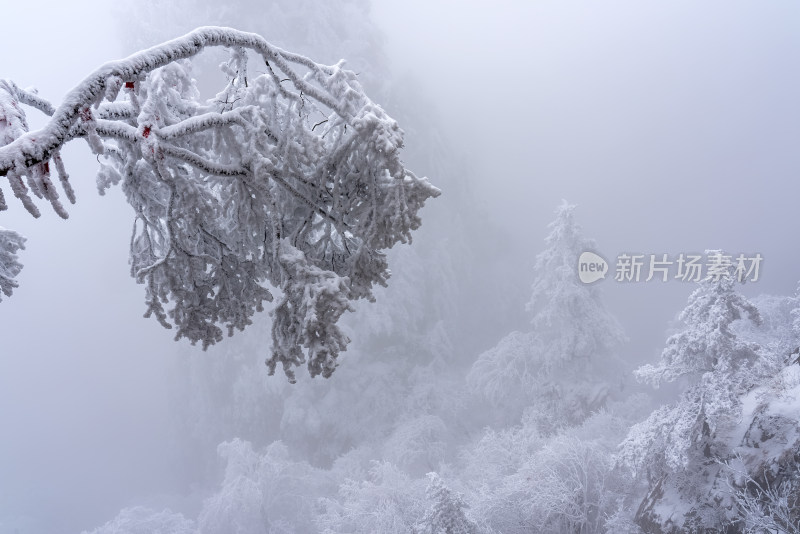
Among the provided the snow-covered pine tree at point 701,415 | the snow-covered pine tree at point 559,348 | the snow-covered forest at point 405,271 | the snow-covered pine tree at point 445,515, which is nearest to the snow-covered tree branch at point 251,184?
the snow-covered forest at point 405,271

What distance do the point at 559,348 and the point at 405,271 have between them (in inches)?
270

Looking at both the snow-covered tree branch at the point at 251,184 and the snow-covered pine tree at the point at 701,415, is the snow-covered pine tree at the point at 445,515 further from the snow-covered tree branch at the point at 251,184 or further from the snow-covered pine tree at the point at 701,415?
the snow-covered tree branch at the point at 251,184

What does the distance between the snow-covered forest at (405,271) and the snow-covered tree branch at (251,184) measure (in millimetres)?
25

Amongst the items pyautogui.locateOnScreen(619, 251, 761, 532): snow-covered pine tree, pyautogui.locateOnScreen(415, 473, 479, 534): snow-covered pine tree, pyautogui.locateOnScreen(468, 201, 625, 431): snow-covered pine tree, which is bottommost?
pyautogui.locateOnScreen(415, 473, 479, 534): snow-covered pine tree

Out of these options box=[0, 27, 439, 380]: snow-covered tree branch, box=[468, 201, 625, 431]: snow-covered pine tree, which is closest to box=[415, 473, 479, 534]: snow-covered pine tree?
box=[0, 27, 439, 380]: snow-covered tree branch

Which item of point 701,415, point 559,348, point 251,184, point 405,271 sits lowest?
point 701,415

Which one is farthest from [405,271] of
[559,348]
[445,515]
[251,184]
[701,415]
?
[251,184]

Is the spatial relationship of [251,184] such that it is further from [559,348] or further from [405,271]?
[405,271]

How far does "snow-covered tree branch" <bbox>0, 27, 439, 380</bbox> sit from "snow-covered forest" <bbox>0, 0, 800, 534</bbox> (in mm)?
25

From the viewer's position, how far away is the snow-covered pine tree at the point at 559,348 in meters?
15.2

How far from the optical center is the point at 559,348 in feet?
50.9

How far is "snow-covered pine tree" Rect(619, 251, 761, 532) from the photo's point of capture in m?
7.93

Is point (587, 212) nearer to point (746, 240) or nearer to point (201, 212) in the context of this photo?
point (746, 240)

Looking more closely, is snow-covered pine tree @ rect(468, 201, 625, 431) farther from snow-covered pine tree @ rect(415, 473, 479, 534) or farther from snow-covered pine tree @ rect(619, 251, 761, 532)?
snow-covered pine tree @ rect(415, 473, 479, 534)
